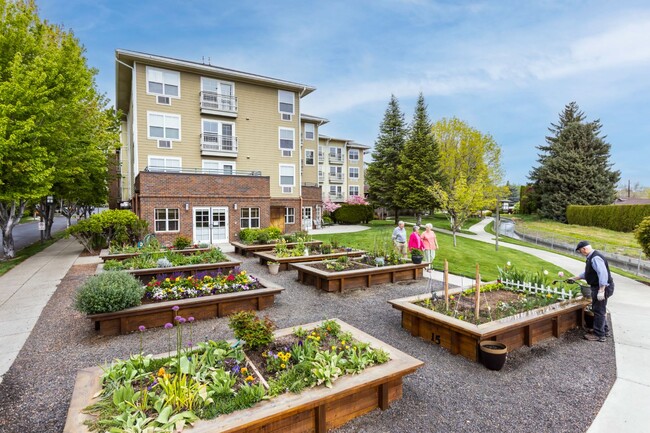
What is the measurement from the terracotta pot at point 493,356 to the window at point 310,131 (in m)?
30.4

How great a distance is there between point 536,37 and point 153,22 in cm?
1635

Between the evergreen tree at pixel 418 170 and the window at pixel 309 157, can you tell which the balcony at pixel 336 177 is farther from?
the evergreen tree at pixel 418 170

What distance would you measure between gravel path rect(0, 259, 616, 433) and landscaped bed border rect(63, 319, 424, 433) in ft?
0.52

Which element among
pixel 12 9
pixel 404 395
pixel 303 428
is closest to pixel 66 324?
pixel 303 428

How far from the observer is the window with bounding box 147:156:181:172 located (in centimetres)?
2083

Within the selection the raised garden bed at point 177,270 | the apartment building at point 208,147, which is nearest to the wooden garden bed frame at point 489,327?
the raised garden bed at point 177,270

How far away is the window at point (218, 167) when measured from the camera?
22.6 meters

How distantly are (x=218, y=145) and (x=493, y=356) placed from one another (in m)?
22.0

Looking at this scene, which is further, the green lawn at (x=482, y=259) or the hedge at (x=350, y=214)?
the hedge at (x=350, y=214)

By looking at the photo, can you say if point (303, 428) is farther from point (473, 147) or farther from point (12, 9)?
point (473, 147)

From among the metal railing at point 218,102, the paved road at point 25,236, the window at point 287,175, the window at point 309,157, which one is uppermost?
the metal railing at point 218,102

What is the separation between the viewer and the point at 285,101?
84.3 feet

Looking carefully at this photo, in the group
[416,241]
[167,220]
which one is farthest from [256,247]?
[416,241]

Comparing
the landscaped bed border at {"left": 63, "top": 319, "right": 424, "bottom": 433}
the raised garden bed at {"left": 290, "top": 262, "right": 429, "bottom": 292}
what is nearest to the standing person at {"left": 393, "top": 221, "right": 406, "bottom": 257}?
the raised garden bed at {"left": 290, "top": 262, "right": 429, "bottom": 292}
